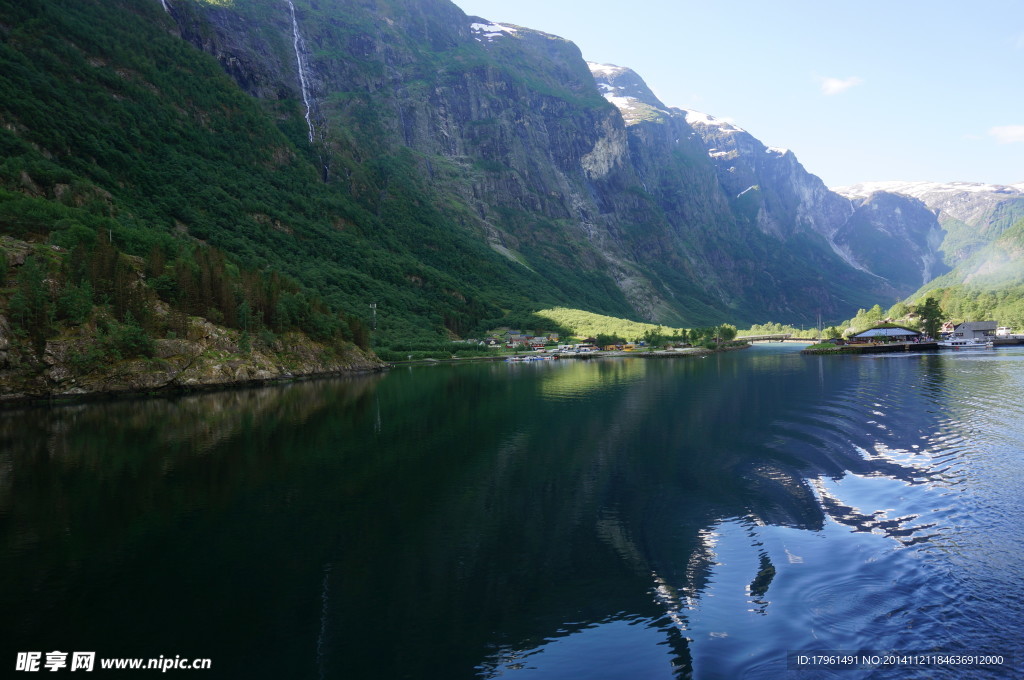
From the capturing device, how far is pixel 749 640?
1470 cm

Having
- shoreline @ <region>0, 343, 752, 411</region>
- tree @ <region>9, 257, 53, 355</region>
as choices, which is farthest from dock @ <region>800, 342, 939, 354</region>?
tree @ <region>9, 257, 53, 355</region>

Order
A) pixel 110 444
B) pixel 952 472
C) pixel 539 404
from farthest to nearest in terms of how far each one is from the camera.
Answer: pixel 539 404, pixel 110 444, pixel 952 472

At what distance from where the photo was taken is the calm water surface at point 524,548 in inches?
584

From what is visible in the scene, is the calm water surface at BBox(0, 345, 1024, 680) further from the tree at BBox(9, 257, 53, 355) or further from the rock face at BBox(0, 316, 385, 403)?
the tree at BBox(9, 257, 53, 355)

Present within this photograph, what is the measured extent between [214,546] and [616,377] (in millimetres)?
89499

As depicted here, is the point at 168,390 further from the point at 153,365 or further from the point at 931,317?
the point at 931,317

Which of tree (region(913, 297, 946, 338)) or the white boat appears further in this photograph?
tree (region(913, 297, 946, 338))

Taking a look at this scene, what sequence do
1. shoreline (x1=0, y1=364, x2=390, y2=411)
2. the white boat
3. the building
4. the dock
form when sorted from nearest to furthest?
shoreline (x1=0, y1=364, x2=390, y2=411) < the dock < the white boat < the building

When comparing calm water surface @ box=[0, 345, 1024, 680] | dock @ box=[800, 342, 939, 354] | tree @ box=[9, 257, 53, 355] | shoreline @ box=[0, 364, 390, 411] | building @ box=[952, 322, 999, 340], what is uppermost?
tree @ box=[9, 257, 53, 355]

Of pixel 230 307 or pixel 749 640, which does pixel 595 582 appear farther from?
pixel 230 307

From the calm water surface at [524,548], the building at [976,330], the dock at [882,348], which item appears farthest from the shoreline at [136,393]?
the building at [976,330]

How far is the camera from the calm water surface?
14.8 m

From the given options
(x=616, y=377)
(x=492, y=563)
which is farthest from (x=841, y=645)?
(x=616, y=377)

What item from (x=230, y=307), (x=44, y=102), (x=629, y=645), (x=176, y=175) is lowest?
(x=629, y=645)
